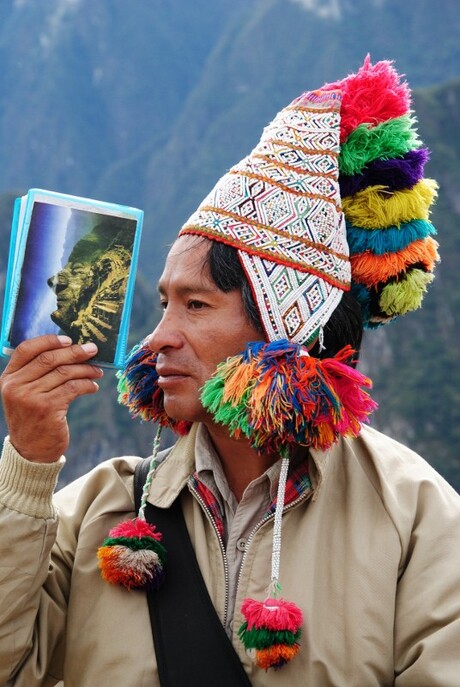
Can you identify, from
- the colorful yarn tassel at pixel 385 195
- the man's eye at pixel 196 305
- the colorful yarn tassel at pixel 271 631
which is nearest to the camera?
the colorful yarn tassel at pixel 271 631

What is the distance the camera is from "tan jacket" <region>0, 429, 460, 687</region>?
2.88 metres

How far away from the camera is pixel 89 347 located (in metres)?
2.90

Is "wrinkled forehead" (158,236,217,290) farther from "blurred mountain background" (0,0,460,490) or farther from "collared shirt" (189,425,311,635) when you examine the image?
"blurred mountain background" (0,0,460,490)

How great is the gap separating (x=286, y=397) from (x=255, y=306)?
36 centimetres

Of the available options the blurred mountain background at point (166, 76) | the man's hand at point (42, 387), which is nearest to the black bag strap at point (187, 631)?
the man's hand at point (42, 387)

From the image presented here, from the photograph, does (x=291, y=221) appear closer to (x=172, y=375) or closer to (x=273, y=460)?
(x=172, y=375)

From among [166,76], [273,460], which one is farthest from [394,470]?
[166,76]

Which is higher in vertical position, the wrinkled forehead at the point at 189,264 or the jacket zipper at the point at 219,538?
the wrinkled forehead at the point at 189,264

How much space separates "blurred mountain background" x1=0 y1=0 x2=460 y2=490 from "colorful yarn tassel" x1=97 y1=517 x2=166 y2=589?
92055mm

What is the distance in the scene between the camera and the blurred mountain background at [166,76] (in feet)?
367

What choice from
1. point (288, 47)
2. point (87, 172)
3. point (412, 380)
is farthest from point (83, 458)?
point (288, 47)

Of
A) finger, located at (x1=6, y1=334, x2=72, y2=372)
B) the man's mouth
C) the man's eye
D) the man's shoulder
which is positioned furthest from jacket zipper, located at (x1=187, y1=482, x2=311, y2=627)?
finger, located at (x1=6, y1=334, x2=72, y2=372)

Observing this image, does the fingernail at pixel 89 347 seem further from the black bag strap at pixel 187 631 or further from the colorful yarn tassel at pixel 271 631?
the colorful yarn tassel at pixel 271 631

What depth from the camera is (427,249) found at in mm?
3445
